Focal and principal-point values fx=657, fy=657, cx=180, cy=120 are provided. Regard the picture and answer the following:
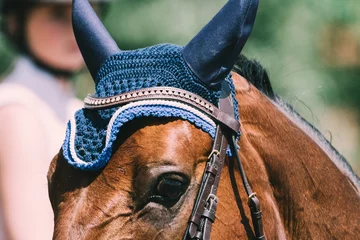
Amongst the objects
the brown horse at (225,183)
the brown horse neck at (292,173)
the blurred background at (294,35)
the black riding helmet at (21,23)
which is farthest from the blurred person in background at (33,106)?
the blurred background at (294,35)

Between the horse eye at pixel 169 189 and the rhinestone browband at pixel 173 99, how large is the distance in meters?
0.28

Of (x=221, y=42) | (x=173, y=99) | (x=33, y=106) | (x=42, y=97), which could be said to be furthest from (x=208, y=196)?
(x=42, y=97)

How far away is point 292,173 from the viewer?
8.73 ft

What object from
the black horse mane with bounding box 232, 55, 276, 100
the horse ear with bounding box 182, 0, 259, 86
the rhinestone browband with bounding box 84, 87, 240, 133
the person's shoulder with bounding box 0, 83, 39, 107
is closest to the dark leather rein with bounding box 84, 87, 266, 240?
the rhinestone browband with bounding box 84, 87, 240, 133

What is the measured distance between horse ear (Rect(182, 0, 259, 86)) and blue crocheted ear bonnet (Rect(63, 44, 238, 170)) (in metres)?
0.04

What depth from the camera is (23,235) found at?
3625mm

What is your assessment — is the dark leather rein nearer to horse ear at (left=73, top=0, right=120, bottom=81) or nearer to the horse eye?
the horse eye

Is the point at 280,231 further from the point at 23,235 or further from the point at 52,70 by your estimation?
the point at 52,70

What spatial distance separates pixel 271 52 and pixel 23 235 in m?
6.14

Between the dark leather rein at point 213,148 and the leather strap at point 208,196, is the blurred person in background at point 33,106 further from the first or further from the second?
the leather strap at point 208,196

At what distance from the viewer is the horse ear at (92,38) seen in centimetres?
267

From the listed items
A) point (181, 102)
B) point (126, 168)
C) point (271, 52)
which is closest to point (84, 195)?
point (126, 168)

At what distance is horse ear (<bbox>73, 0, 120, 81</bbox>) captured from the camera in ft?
8.75

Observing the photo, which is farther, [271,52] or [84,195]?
[271,52]
